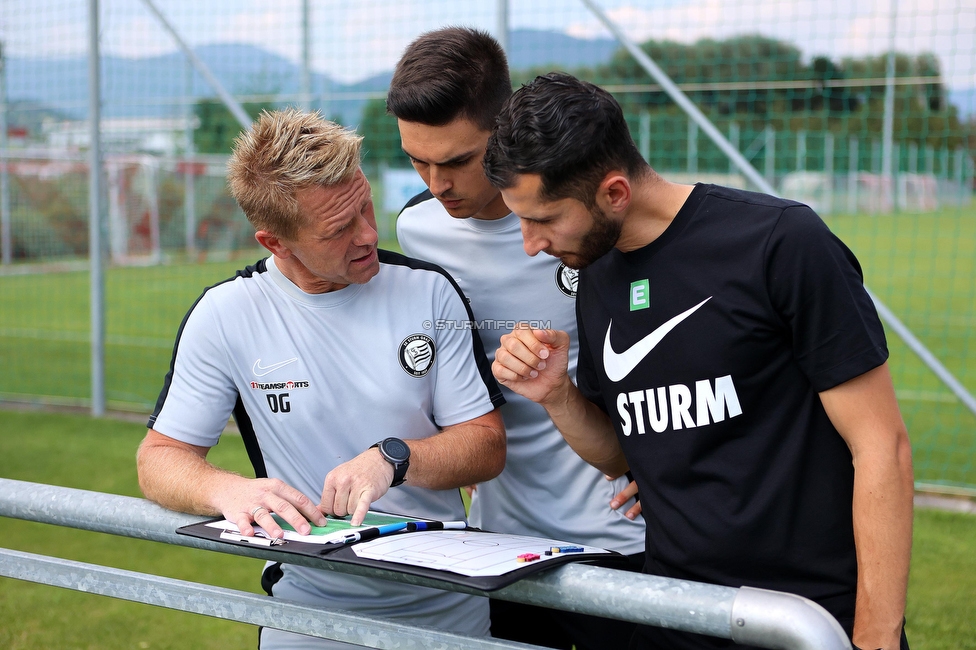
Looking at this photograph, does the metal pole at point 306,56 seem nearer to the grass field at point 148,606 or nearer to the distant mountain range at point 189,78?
the distant mountain range at point 189,78

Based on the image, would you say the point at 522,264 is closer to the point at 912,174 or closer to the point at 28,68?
the point at 28,68

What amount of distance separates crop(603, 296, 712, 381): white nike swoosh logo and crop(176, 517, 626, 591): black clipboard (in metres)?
0.44

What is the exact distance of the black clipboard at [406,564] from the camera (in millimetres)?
1164

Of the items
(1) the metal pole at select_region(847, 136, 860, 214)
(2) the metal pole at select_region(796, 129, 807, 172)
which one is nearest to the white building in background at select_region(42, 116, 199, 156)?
(2) the metal pole at select_region(796, 129, 807, 172)

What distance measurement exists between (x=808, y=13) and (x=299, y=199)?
5.83 meters

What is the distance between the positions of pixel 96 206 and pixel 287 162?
6.20m

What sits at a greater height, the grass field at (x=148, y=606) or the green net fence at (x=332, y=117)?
the green net fence at (x=332, y=117)

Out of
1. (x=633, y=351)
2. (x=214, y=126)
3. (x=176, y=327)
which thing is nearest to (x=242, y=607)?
(x=633, y=351)

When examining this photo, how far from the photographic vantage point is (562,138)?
161 cm

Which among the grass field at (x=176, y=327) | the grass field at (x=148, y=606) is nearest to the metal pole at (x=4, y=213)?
the grass field at (x=176, y=327)

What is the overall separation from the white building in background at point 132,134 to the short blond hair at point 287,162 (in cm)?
1014

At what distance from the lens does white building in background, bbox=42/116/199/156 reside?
12195mm

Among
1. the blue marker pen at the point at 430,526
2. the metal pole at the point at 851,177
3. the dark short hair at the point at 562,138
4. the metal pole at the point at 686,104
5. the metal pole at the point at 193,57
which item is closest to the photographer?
the blue marker pen at the point at 430,526

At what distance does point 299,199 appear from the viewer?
1971 millimetres
